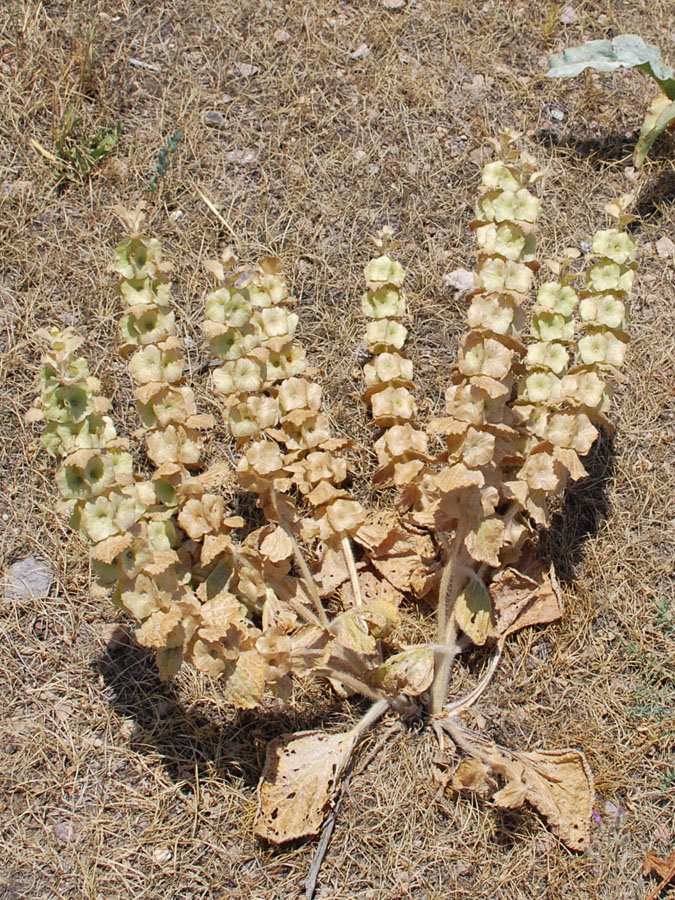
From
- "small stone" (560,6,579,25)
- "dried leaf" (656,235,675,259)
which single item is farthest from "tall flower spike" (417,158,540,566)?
"small stone" (560,6,579,25)

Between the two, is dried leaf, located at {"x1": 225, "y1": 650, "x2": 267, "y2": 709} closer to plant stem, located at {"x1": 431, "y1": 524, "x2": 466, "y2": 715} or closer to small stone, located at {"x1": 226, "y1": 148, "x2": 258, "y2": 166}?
plant stem, located at {"x1": 431, "y1": 524, "x2": 466, "y2": 715}

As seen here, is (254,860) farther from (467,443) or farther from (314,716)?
(467,443)

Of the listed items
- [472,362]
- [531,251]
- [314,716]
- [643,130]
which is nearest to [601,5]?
[643,130]

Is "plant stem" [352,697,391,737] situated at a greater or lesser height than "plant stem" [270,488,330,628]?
lesser

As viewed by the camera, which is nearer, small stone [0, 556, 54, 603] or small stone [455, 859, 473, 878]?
small stone [455, 859, 473, 878]

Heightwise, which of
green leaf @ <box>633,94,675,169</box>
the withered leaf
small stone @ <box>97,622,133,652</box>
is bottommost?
small stone @ <box>97,622,133,652</box>

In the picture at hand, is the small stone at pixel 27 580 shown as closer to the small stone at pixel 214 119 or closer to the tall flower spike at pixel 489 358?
the tall flower spike at pixel 489 358

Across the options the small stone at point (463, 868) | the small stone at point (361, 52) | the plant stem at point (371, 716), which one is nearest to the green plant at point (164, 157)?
the small stone at point (361, 52)

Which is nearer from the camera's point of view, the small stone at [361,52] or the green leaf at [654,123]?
the green leaf at [654,123]
